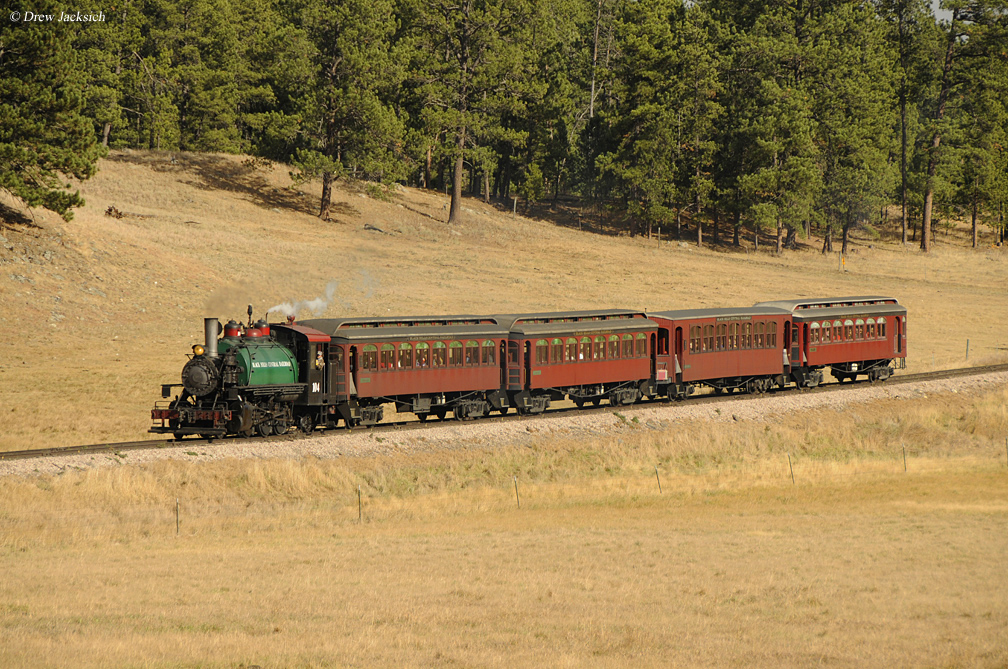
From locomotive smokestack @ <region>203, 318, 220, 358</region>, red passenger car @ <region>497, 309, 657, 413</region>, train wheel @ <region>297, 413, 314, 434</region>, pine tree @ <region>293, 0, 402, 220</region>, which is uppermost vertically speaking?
pine tree @ <region>293, 0, 402, 220</region>

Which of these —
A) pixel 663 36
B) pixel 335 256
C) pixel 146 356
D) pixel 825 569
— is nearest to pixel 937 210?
pixel 663 36

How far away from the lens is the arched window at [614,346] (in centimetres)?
3756

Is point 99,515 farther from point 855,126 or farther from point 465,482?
point 855,126

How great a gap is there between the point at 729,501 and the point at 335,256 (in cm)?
4276

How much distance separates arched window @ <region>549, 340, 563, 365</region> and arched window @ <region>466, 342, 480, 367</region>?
2.86m

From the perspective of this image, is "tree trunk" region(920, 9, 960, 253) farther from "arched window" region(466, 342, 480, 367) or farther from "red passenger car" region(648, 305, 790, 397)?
"arched window" region(466, 342, 480, 367)

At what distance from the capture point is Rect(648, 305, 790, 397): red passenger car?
39.3m

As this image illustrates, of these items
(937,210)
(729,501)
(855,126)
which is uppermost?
(855,126)

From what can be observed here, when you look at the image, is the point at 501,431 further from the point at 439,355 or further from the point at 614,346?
the point at 614,346

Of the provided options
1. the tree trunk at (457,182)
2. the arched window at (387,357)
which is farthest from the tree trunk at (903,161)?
the arched window at (387,357)

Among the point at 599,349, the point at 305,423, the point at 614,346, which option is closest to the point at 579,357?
the point at 599,349

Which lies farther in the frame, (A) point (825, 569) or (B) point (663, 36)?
(B) point (663, 36)

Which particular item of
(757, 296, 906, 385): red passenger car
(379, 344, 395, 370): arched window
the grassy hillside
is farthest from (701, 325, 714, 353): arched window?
the grassy hillside

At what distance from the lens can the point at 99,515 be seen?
24859 mm
